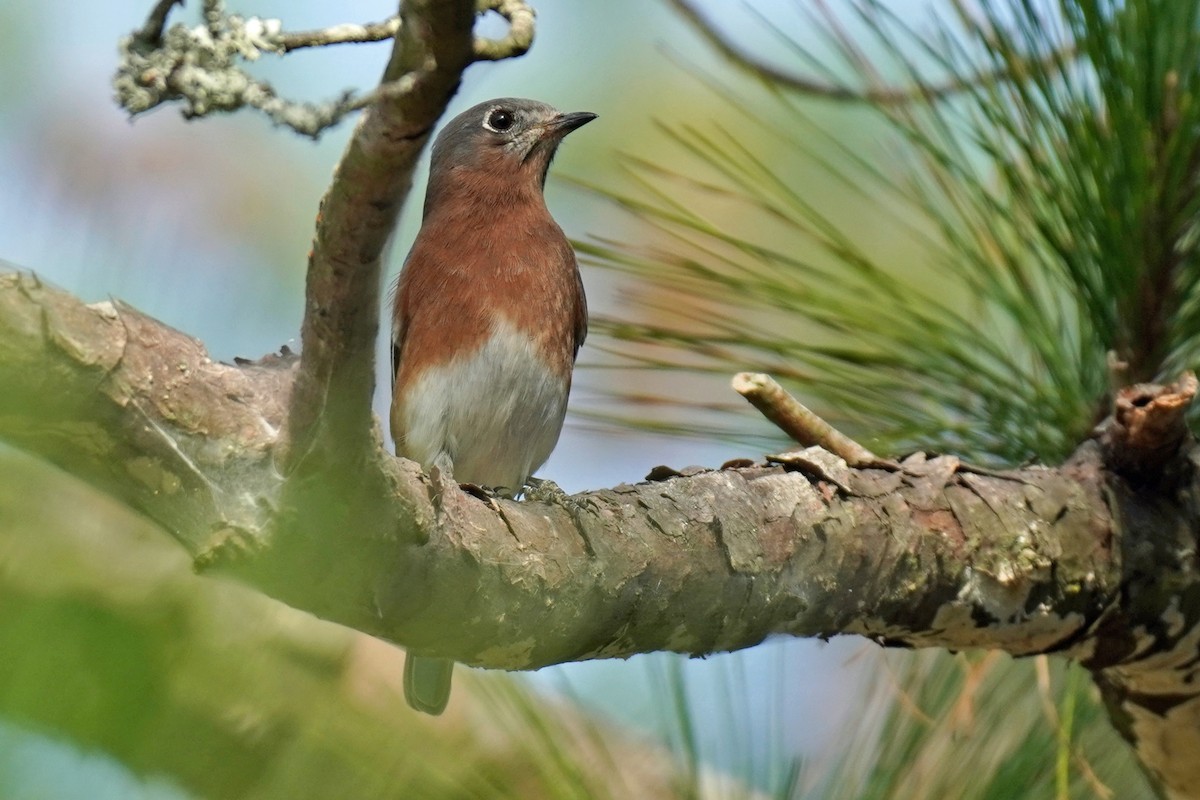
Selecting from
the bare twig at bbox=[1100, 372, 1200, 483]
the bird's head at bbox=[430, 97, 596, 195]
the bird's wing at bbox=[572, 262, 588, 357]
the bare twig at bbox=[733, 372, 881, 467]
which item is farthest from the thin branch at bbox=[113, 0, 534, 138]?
the bird's head at bbox=[430, 97, 596, 195]

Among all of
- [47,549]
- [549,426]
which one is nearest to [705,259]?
[549,426]

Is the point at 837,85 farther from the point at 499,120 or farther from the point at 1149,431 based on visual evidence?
the point at 499,120

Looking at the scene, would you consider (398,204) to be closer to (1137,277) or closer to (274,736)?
(274,736)

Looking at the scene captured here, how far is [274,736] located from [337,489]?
2.41ft

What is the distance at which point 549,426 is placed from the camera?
434 centimetres

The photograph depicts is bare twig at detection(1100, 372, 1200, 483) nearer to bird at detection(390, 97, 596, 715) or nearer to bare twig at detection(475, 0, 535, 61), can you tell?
bare twig at detection(475, 0, 535, 61)

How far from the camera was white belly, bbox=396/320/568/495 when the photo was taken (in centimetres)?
→ 416

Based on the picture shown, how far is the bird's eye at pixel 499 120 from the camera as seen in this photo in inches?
198

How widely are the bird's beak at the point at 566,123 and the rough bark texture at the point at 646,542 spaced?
2494 millimetres

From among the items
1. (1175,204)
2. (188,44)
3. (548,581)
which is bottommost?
(548,581)

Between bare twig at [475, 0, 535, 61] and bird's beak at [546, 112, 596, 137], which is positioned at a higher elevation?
bare twig at [475, 0, 535, 61]

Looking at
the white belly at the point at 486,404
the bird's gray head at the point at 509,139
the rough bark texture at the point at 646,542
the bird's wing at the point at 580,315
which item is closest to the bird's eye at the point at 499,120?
the bird's gray head at the point at 509,139

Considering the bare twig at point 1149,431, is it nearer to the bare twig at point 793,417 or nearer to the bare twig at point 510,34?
the bare twig at point 793,417

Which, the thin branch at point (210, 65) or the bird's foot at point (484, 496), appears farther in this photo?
the bird's foot at point (484, 496)
